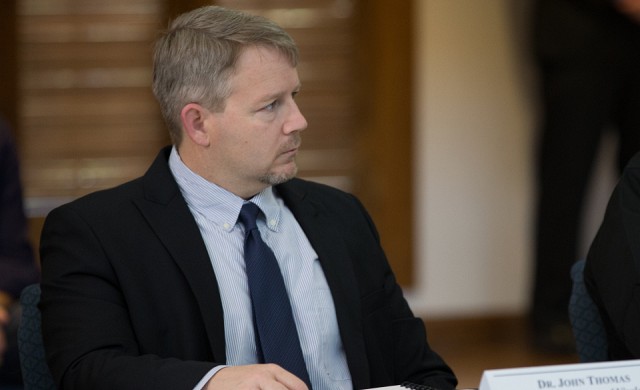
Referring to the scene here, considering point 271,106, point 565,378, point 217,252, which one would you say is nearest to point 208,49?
point 271,106

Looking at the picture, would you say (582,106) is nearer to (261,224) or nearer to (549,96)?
(549,96)

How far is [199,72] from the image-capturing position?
2.43 meters

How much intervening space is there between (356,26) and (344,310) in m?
3.30

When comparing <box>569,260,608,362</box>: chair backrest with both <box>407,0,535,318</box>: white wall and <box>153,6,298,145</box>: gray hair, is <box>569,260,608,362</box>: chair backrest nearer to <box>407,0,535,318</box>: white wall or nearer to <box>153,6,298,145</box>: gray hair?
<box>153,6,298,145</box>: gray hair

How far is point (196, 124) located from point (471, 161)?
3.45 meters

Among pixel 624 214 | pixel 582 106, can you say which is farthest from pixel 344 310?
pixel 582 106

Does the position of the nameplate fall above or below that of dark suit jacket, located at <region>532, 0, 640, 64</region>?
below

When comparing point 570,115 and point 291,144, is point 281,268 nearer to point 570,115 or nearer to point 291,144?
point 291,144

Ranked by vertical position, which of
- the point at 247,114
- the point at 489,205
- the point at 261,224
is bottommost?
the point at 489,205

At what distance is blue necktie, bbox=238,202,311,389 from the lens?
7.66 feet

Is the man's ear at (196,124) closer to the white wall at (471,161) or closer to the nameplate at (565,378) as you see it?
the nameplate at (565,378)

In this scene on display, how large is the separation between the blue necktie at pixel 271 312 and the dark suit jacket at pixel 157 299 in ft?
0.30

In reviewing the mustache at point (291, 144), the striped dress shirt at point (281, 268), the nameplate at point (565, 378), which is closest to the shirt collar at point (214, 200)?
the striped dress shirt at point (281, 268)

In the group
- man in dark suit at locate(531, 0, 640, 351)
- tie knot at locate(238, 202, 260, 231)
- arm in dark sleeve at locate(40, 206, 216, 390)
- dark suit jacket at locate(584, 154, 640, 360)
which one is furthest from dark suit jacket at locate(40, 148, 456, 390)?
man in dark suit at locate(531, 0, 640, 351)
